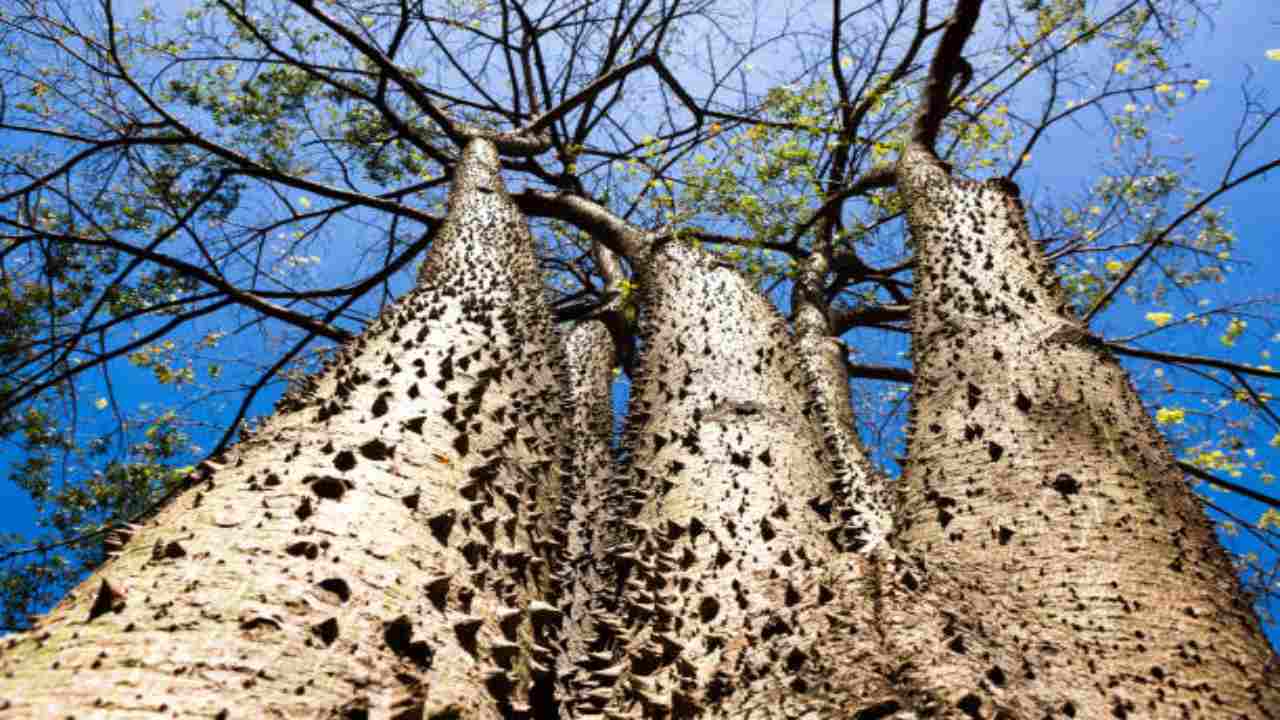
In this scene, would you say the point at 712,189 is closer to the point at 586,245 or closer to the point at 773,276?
the point at 773,276

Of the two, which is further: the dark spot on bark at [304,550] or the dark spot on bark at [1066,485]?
the dark spot on bark at [1066,485]

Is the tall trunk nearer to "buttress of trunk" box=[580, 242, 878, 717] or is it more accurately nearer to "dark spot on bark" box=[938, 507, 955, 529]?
"buttress of trunk" box=[580, 242, 878, 717]

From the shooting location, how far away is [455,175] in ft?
17.6

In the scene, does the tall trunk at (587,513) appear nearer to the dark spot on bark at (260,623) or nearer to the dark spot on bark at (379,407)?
the dark spot on bark at (260,623)

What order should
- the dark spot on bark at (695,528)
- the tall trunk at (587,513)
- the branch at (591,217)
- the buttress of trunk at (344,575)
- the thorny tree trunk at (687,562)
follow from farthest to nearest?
the branch at (591,217) → the tall trunk at (587,513) → the dark spot on bark at (695,528) → the thorny tree trunk at (687,562) → the buttress of trunk at (344,575)

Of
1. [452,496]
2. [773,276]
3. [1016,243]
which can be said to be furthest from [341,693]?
[773,276]

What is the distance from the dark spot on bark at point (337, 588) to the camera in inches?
52.1

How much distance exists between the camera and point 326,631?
4.03 feet

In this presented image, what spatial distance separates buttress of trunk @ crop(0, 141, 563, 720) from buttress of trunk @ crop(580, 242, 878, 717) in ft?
0.91

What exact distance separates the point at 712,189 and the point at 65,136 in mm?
4842

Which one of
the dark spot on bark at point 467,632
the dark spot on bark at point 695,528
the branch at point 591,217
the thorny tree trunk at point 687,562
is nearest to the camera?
the thorny tree trunk at point 687,562

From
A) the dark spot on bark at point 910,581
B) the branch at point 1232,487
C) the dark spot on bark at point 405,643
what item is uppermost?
the branch at point 1232,487

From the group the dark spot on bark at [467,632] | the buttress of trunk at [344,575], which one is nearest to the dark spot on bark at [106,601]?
the buttress of trunk at [344,575]

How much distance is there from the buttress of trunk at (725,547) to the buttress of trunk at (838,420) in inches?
9.0
